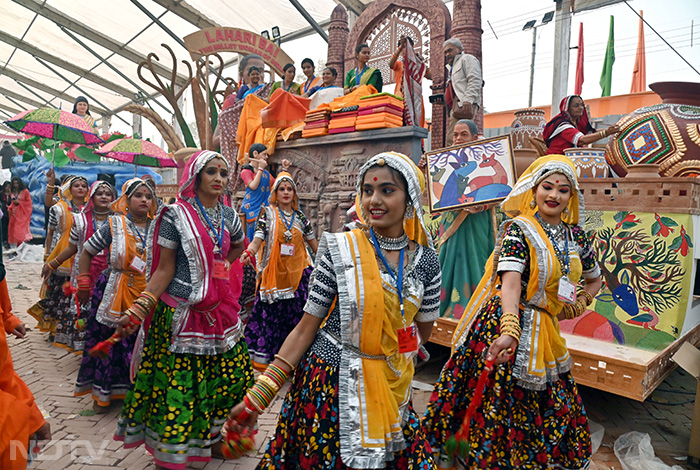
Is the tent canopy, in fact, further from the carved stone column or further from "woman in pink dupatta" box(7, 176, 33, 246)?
"woman in pink dupatta" box(7, 176, 33, 246)

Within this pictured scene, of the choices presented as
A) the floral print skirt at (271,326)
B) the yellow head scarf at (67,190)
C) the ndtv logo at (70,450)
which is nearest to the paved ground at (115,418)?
Answer: the ndtv logo at (70,450)

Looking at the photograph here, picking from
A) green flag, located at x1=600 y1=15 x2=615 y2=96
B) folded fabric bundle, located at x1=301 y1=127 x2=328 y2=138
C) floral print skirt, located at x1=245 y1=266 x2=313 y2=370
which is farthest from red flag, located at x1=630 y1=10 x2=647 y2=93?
floral print skirt, located at x1=245 y1=266 x2=313 y2=370

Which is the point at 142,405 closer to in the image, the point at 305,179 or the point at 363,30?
the point at 305,179

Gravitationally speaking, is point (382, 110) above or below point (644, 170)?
above

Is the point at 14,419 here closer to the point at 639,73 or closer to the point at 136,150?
the point at 136,150

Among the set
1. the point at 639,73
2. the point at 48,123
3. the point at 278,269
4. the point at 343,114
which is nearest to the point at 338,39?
the point at 343,114

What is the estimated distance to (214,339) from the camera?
9.21ft

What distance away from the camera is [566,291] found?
2.43 m

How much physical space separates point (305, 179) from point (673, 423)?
5220mm

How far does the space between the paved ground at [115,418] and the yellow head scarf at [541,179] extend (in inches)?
75.0

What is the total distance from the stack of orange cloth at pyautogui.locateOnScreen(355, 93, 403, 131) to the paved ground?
301cm

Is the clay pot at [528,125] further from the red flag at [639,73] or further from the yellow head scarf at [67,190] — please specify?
the red flag at [639,73]

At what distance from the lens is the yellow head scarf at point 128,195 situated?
3.96 m

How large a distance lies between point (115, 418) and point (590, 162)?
547 cm
